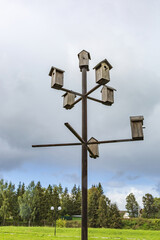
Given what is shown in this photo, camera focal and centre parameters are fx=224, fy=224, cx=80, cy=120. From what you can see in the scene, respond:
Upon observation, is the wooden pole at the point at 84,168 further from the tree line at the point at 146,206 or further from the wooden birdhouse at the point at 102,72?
the tree line at the point at 146,206

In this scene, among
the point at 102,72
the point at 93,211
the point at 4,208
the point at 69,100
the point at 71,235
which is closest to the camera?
the point at 102,72

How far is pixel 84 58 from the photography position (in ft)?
17.2

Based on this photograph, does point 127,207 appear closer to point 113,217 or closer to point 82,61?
point 113,217

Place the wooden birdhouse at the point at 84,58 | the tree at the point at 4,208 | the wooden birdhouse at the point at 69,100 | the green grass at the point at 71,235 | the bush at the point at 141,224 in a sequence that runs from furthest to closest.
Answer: the tree at the point at 4,208 → the bush at the point at 141,224 → the green grass at the point at 71,235 → the wooden birdhouse at the point at 84,58 → the wooden birdhouse at the point at 69,100

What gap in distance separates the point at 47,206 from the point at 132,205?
2429 centimetres

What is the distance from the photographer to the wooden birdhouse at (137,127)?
4098mm

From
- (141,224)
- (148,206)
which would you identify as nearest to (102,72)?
(141,224)

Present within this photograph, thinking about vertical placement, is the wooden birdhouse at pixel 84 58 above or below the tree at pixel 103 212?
above

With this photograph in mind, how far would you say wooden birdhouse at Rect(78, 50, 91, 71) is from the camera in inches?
204

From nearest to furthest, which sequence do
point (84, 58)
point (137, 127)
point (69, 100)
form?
point (137, 127)
point (69, 100)
point (84, 58)

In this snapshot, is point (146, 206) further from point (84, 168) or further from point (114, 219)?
point (84, 168)

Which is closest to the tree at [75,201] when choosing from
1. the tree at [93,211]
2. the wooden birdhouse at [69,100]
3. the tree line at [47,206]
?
the tree line at [47,206]

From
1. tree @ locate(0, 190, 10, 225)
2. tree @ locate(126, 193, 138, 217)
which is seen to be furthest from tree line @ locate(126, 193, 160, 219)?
tree @ locate(0, 190, 10, 225)

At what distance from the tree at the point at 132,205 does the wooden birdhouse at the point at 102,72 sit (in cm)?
5263
